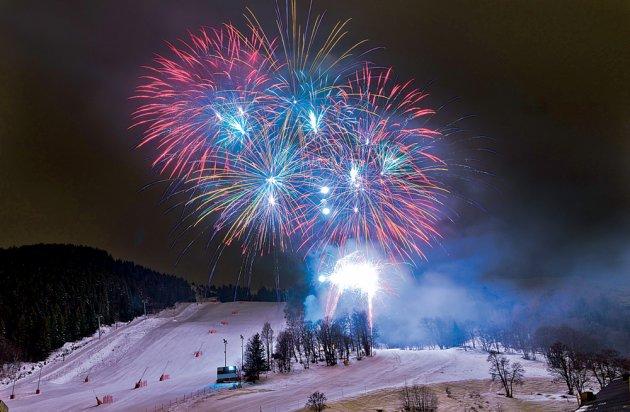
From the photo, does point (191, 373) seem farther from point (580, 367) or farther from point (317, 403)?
point (580, 367)

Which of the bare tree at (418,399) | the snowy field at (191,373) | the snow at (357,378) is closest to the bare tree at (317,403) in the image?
the snow at (357,378)

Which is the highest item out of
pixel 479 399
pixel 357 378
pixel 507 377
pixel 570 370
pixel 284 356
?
A: pixel 284 356

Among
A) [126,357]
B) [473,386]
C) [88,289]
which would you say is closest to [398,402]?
[473,386]

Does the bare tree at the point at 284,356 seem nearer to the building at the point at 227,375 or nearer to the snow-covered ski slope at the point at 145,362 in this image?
the snow-covered ski slope at the point at 145,362

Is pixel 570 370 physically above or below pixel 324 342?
below

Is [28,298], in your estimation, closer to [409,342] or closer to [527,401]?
[409,342]

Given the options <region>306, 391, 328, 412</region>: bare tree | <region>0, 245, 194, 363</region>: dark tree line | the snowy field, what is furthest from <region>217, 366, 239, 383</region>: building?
<region>0, 245, 194, 363</region>: dark tree line

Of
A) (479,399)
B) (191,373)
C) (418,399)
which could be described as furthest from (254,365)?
(479,399)
